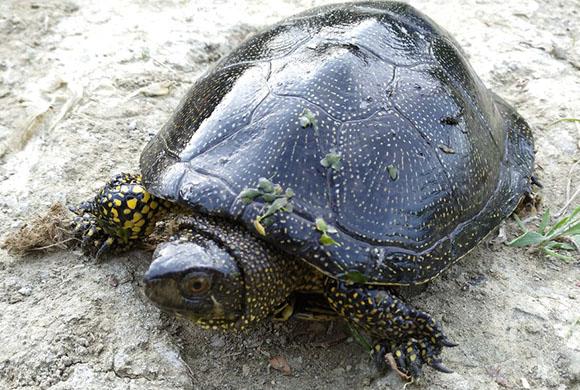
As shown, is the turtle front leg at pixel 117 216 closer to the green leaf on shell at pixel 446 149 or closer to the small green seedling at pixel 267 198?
the small green seedling at pixel 267 198

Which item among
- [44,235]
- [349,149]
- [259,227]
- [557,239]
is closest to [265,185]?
[259,227]

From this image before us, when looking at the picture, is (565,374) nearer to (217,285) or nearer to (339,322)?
(339,322)

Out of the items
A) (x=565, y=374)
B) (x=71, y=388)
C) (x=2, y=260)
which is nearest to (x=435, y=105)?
(x=565, y=374)

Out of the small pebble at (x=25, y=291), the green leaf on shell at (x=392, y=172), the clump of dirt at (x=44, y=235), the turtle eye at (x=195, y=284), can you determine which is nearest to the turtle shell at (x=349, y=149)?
the green leaf on shell at (x=392, y=172)

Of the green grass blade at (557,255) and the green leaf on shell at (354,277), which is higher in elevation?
the green leaf on shell at (354,277)

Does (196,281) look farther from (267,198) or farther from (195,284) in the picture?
(267,198)

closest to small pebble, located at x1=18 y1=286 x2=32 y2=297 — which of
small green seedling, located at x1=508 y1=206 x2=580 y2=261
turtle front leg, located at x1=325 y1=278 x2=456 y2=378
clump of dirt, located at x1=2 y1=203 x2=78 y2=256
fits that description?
clump of dirt, located at x1=2 y1=203 x2=78 y2=256

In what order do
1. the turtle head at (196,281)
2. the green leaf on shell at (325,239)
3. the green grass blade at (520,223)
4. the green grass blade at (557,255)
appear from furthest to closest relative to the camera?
the green grass blade at (520,223), the green grass blade at (557,255), the green leaf on shell at (325,239), the turtle head at (196,281)

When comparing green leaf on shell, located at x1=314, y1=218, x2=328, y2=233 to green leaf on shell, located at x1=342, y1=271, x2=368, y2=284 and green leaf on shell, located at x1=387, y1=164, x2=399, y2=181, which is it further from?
green leaf on shell, located at x1=387, y1=164, x2=399, y2=181
